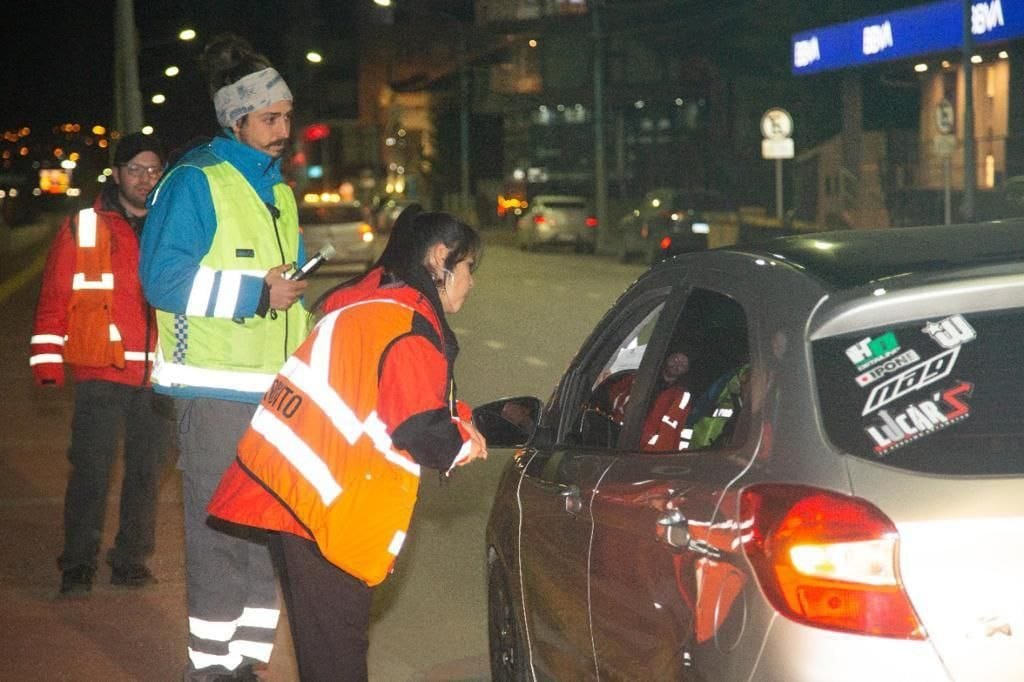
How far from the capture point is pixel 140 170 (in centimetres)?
787

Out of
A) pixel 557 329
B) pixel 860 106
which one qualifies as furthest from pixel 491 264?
pixel 557 329

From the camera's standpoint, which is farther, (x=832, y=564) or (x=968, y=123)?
(x=968, y=123)

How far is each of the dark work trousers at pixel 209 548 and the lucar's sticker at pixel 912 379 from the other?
9.71 feet

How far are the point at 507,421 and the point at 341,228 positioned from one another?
30.8 metres

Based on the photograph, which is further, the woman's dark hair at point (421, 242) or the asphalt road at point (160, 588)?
the asphalt road at point (160, 588)

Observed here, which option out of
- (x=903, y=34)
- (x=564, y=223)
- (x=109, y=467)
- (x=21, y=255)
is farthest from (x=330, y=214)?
(x=109, y=467)

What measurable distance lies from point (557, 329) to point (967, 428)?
62.1ft

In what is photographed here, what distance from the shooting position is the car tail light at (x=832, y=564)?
10.2 ft

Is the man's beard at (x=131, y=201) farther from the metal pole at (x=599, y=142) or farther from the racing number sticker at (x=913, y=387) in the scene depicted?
the metal pole at (x=599, y=142)

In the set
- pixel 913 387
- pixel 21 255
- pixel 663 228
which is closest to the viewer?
pixel 913 387

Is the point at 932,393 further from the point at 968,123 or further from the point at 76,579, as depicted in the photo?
the point at 968,123

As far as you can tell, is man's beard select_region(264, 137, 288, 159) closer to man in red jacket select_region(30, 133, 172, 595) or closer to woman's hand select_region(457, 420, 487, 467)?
woman's hand select_region(457, 420, 487, 467)

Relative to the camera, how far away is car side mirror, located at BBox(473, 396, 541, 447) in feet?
16.7

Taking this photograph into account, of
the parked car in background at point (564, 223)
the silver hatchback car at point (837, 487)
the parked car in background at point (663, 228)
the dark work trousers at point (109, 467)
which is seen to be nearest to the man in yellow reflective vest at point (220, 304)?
the silver hatchback car at point (837, 487)
